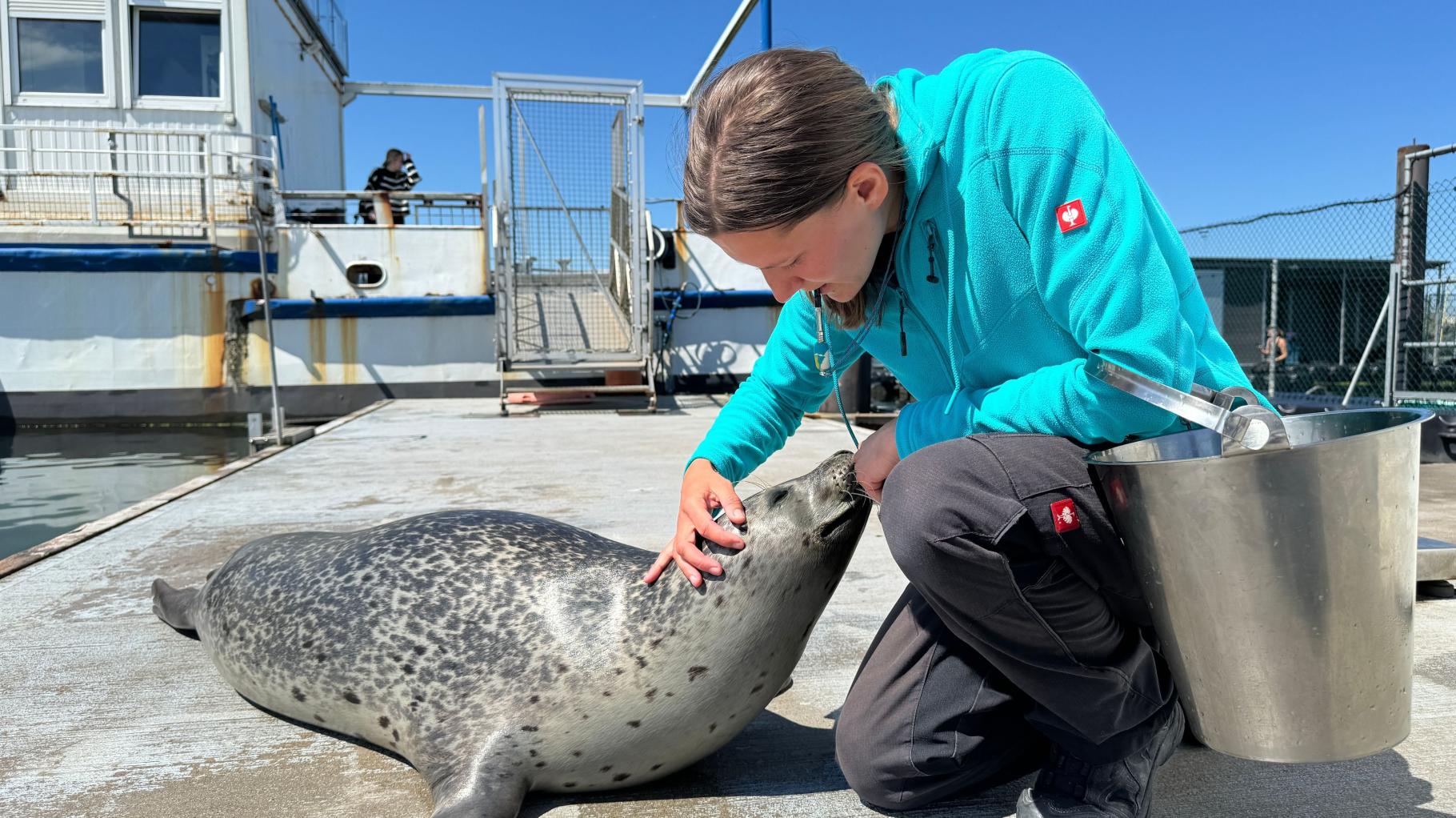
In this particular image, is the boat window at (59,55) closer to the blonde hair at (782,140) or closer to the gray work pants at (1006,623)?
the blonde hair at (782,140)

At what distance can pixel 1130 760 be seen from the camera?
5.31ft

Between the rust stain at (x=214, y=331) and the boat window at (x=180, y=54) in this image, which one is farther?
the boat window at (x=180, y=54)

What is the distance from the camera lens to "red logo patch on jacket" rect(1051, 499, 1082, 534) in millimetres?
1448

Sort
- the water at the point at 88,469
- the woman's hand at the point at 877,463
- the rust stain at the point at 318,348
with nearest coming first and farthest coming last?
the woman's hand at the point at 877,463
the water at the point at 88,469
the rust stain at the point at 318,348

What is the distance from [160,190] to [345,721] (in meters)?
11.4

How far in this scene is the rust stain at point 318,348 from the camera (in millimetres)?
11359

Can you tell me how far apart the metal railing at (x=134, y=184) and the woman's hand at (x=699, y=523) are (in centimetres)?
1080

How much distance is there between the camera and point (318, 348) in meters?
11.4

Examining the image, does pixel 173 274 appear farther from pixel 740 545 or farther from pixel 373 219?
pixel 740 545

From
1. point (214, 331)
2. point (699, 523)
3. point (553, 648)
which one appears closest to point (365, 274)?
point (214, 331)

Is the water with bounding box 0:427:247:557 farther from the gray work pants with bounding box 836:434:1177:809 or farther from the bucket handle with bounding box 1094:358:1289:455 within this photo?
the bucket handle with bounding box 1094:358:1289:455

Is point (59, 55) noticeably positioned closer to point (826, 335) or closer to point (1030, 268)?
point (826, 335)

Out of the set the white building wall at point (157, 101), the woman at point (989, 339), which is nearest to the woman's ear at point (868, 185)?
the woman at point (989, 339)

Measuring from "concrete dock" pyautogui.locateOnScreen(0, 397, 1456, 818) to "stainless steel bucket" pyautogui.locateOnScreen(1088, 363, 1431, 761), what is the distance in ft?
1.30
